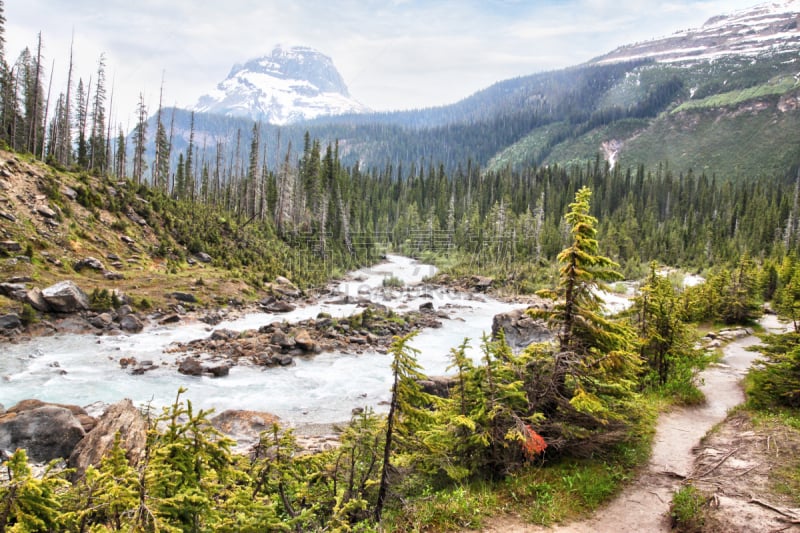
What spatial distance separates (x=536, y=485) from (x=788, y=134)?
182 m

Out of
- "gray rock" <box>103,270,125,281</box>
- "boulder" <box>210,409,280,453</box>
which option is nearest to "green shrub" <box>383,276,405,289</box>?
"gray rock" <box>103,270,125,281</box>

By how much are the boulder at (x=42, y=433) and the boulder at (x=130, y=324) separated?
13.5 m

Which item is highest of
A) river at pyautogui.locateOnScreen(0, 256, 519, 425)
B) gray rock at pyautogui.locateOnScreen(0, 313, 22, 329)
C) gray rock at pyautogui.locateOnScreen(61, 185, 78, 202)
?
gray rock at pyautogui.locateOnScreen(61, 185, 78, 202)

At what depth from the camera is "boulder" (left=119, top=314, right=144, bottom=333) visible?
78.7 feet

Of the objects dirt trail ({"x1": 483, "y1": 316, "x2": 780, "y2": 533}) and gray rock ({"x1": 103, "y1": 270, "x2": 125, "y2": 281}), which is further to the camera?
gray rock ({"x1": 103, "y1": 270, "x2": 125, "y2": 281})

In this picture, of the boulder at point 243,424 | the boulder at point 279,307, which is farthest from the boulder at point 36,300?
the boulder at point 243,424

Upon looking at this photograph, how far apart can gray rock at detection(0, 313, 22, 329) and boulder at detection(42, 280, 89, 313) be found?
1.76 meters

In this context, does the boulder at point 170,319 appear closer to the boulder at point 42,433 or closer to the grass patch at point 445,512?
the boulder at point 42,433

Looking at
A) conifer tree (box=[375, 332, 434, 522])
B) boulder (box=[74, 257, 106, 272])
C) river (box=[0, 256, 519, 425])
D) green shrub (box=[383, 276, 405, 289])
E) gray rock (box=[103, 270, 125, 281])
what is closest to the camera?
conifer tree (box=[375, 332, 434, 522])

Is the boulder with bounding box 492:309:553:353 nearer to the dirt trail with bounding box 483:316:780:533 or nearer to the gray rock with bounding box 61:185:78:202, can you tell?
the dirt trail with bounding box 483:316:780:533

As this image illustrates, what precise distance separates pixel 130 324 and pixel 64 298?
11.0 ft

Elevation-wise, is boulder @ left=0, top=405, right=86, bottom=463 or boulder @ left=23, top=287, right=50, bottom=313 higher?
boulder @ left=23, top=287, right=50, bottom=313

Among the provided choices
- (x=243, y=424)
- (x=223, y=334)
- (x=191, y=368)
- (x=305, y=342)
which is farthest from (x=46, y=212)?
(x=243, y=424)

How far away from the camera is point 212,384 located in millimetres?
18594
